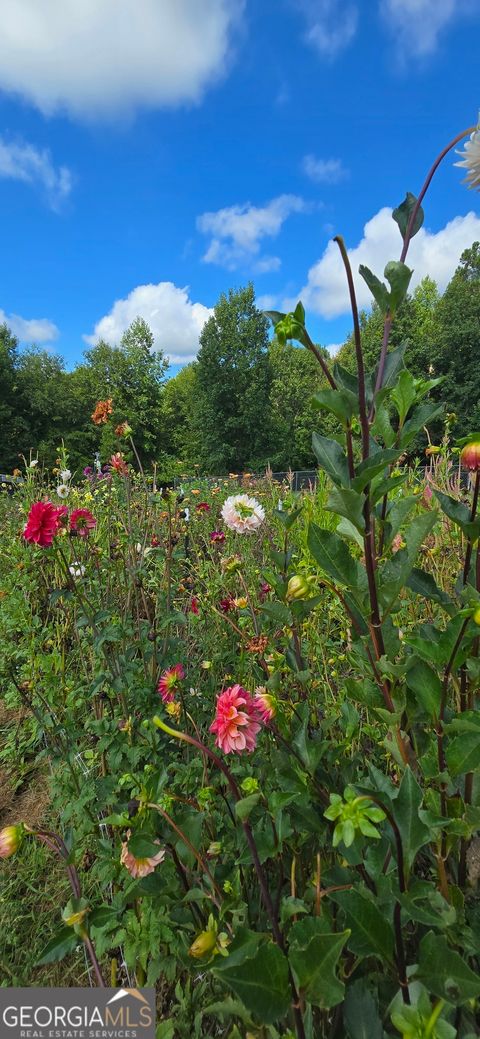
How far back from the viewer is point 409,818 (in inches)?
21.4

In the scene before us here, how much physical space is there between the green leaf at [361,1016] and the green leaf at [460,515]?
1.84 ft

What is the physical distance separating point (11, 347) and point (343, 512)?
28.7 m

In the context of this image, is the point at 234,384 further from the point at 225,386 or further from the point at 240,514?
the point at 240,514

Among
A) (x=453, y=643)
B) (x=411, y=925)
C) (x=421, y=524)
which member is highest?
(x=421, y=524)

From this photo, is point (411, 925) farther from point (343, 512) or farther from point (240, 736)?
point (343, 512)

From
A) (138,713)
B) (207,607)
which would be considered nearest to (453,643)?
(138,713)

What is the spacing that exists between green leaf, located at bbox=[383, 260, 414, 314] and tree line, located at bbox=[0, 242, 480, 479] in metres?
22.7

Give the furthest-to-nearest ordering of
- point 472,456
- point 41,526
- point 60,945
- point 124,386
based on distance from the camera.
Result: point 124,386 → point 41,526 → point 60,945 → point 472,456

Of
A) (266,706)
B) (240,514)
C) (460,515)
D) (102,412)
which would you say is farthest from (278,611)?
(102,412)

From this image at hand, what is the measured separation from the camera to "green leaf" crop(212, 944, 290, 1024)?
0.47 meters

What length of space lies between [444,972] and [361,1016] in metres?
0.16

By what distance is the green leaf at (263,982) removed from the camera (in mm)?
466

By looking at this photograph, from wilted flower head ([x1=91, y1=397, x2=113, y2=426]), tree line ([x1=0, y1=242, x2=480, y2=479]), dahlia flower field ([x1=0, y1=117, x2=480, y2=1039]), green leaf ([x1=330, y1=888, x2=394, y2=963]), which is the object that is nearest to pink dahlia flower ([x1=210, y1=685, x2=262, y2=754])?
dahlia flower field ([x1=0, y1=117, x2=480, y2=1039])

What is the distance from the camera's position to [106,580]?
1902 mm
